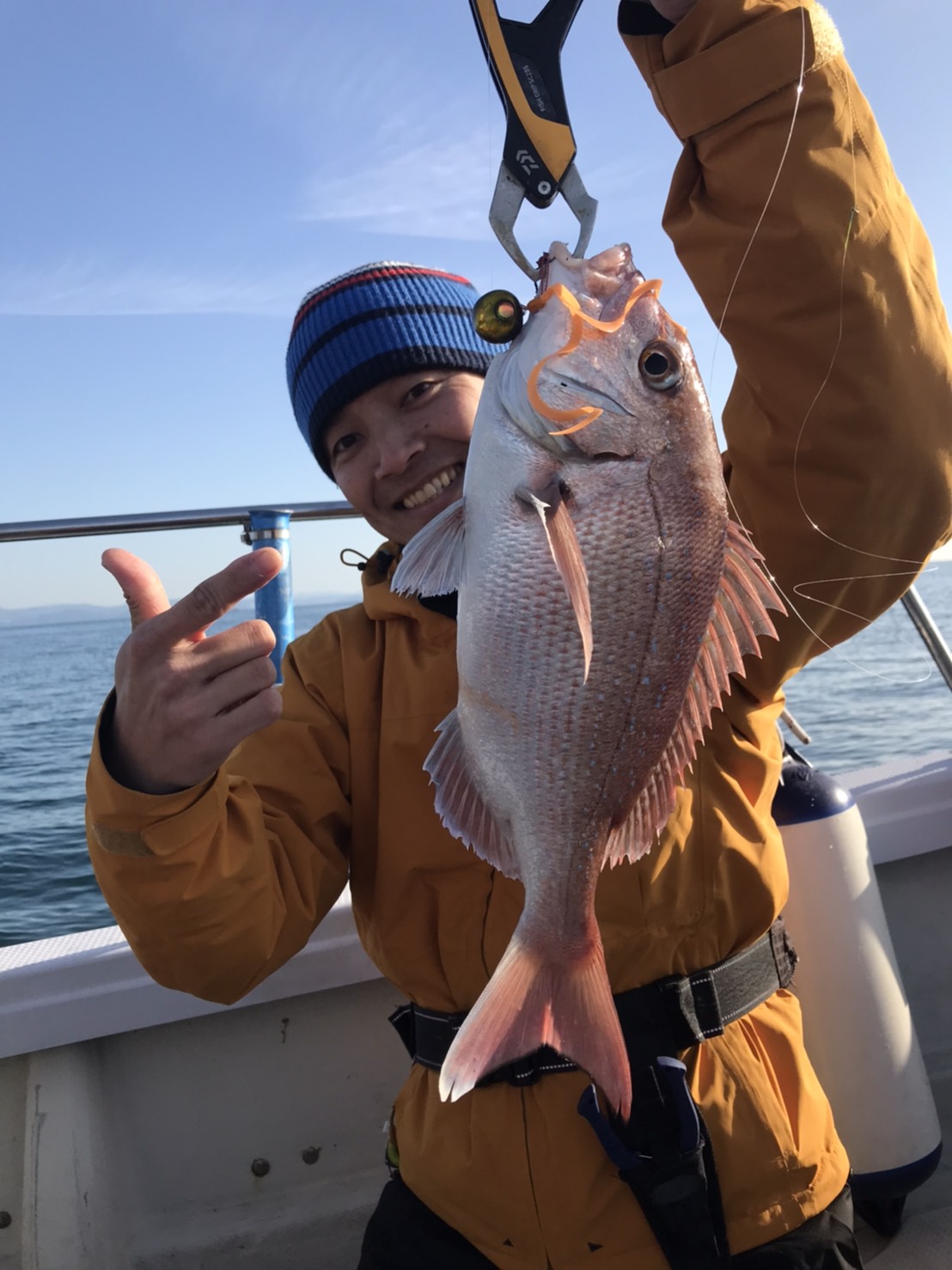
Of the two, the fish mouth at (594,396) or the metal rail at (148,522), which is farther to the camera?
the metal rail at (148,522)

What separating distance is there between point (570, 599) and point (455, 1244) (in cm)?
128

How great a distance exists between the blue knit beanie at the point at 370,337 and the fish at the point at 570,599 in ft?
2.58

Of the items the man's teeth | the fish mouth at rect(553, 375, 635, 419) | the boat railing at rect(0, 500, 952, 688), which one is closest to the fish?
the fish mouth at rect(553, 375, 635, 419)

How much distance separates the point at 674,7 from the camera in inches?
59.2

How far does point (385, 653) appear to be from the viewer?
2.04 m

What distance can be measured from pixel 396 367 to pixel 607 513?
1001 mm

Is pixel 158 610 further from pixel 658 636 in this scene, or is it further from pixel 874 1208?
pixel 874 1208

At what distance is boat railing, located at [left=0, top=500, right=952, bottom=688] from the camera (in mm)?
2947

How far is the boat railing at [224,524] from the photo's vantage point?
117 inches

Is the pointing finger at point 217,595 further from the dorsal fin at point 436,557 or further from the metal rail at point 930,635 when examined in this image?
the metal rail at point 930,635

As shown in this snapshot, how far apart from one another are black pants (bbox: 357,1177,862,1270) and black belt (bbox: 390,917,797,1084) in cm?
27

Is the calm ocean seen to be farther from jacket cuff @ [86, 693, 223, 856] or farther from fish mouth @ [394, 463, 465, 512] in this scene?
jacket cuff @ [86, 693, 223, 856]

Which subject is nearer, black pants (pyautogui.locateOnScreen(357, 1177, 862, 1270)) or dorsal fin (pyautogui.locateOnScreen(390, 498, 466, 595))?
dorsal fin (pyautogui.locateOnScreen(390, 498, 466, 595))

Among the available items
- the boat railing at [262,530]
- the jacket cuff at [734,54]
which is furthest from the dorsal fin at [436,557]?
the boat railing at [262,530]
